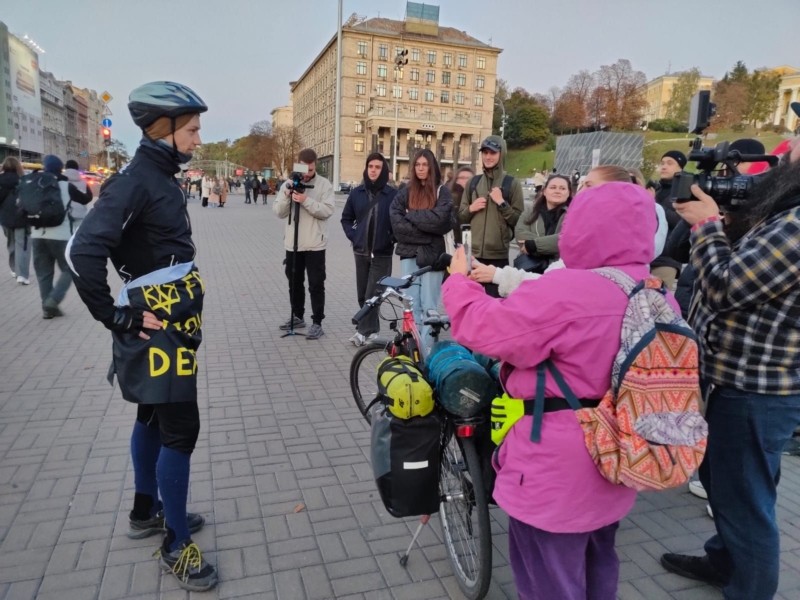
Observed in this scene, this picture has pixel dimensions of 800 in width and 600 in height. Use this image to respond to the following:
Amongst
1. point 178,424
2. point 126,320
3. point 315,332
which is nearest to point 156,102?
point 126,320

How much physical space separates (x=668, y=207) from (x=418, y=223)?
2.47 m

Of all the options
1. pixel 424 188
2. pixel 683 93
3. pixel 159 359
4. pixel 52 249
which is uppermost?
pixel 683 93

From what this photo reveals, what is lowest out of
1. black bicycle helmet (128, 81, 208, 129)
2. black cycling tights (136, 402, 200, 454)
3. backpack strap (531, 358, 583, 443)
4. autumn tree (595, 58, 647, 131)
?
black cycling tights (136, 402, 200, 454)

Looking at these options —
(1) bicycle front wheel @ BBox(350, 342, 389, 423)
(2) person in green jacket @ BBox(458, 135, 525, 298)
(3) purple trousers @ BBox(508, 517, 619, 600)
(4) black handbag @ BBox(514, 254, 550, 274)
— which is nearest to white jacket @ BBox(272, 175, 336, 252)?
(2) person in green jacket @ BBox(458, 135, 525, 298)

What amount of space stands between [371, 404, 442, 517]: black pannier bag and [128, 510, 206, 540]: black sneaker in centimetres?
127

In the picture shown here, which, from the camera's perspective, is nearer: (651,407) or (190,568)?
(651,407)

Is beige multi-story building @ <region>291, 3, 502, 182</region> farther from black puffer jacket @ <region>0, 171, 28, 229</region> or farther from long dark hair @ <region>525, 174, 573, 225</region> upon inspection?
long dark hair @ <region>525, 174, 573, 225</region>

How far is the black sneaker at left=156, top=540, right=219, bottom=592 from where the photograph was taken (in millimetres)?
2703

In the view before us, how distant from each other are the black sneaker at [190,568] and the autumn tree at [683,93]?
8860cm

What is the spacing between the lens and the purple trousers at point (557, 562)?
199 cm

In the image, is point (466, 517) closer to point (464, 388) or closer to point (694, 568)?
point (464, 388)

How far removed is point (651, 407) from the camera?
1.79m

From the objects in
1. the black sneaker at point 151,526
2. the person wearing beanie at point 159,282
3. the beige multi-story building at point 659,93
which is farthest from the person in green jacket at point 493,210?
the beige multi-story building at point 659,93

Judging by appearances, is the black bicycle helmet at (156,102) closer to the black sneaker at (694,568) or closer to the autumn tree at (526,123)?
the black sneaker at (694,568)
